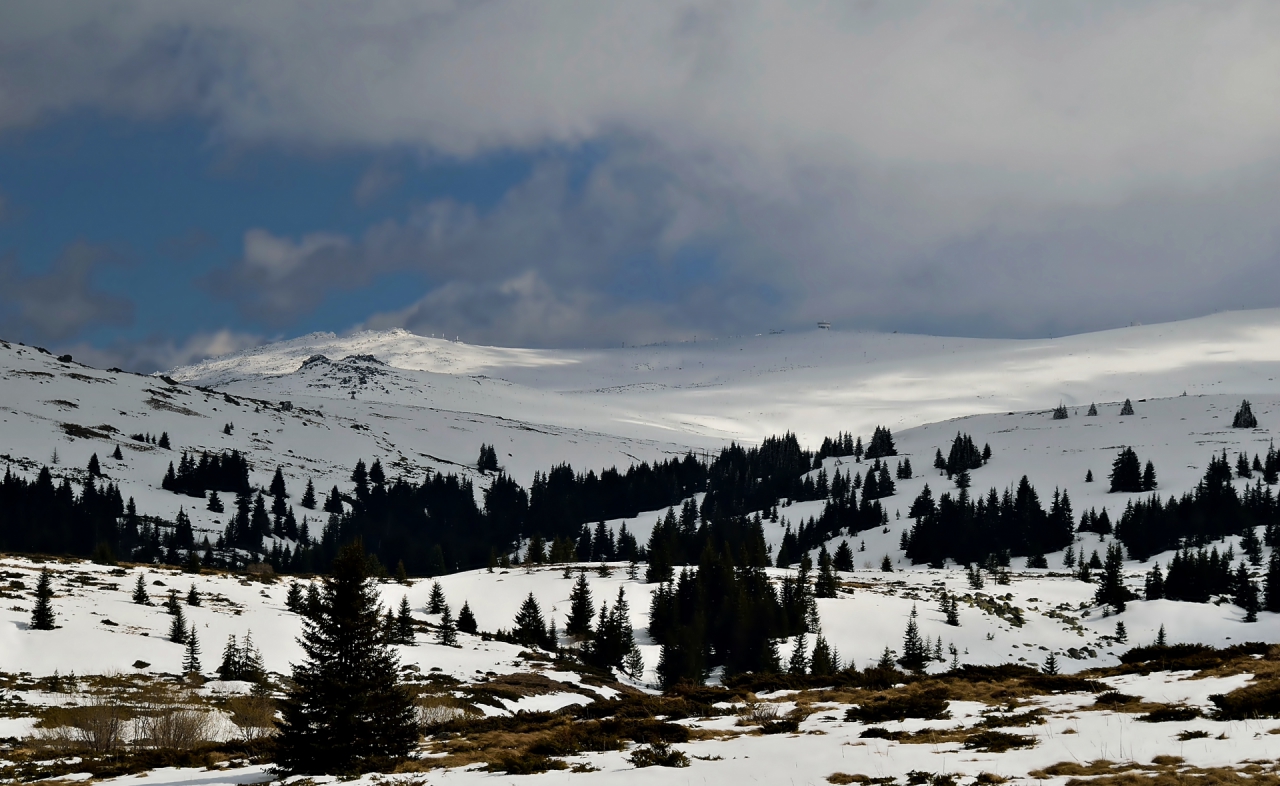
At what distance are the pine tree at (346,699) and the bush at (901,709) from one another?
1410cm

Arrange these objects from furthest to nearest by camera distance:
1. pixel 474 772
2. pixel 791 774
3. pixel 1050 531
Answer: pixel 1050 531 < pixel 474 772 < pixel 791 774

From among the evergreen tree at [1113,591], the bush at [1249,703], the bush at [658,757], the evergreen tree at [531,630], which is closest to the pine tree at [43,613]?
the evergreen tree at [531,630]

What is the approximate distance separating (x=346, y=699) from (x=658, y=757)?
9.92 meters

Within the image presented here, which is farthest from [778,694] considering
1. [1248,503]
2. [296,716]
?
[1248,503]

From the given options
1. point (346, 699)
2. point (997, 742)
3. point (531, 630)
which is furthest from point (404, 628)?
point (997, 742)

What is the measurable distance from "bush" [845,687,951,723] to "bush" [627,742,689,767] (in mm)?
6739

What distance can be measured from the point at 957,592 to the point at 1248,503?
315ft

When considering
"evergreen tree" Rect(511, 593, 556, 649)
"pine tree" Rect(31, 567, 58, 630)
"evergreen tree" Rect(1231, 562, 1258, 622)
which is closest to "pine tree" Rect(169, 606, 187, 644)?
"pine tree" Rect(31, 567, 58, 630)

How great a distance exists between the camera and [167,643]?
6431 centimetres

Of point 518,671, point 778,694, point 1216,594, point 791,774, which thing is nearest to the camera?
point 791,774

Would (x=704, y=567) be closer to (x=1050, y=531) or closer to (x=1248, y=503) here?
(x=1050, y=531)

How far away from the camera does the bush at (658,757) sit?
2366 centimetres

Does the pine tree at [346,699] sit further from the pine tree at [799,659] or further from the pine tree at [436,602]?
the pine tree at [436,602]

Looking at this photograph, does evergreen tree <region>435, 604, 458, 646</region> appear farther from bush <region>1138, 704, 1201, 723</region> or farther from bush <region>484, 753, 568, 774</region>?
bush <region>1138, 704, 1201, 723</region>
